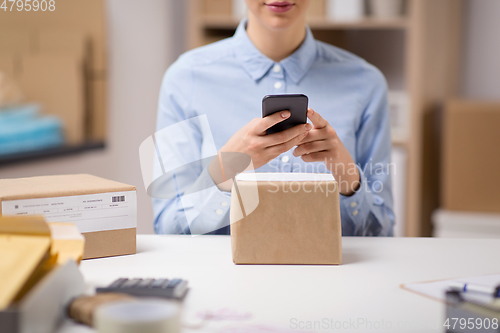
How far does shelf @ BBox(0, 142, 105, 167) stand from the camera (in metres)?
1.24

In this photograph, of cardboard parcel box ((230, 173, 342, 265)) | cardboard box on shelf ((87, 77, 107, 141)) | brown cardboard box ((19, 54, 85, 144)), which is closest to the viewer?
cardboard parcel box ((230, 173, 342, 265))

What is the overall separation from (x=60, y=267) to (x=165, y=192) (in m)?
0.51

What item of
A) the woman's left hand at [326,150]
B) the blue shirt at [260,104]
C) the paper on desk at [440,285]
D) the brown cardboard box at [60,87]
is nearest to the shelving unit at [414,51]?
the brown cardboard box at [60,87]

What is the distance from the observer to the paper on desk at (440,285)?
57cm

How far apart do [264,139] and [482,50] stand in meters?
1.60

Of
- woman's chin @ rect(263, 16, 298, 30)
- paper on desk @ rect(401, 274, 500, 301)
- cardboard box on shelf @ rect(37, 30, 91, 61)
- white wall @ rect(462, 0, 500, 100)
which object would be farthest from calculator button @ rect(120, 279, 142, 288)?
white wall @ rect(462, 0, 500, 100)

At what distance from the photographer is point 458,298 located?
1.60ft

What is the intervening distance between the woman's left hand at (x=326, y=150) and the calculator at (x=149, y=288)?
37 centimetres

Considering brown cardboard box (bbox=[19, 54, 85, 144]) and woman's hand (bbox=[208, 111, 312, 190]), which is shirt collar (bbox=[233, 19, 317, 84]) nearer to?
woman's hand (bbox=[208, 111, 312, 190])

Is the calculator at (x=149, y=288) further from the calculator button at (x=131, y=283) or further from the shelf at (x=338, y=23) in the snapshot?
the shelf at (x=338, y=23)

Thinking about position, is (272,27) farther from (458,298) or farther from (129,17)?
(129,17)

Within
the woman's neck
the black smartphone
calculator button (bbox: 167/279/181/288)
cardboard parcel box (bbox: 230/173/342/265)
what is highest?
the woman's neck

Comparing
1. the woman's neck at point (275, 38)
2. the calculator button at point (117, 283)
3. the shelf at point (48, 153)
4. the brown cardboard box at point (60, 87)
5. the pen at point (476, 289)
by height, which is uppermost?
the woman's neck at point (275, 38)

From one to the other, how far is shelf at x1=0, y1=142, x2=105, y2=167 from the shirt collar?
2.05 feet
